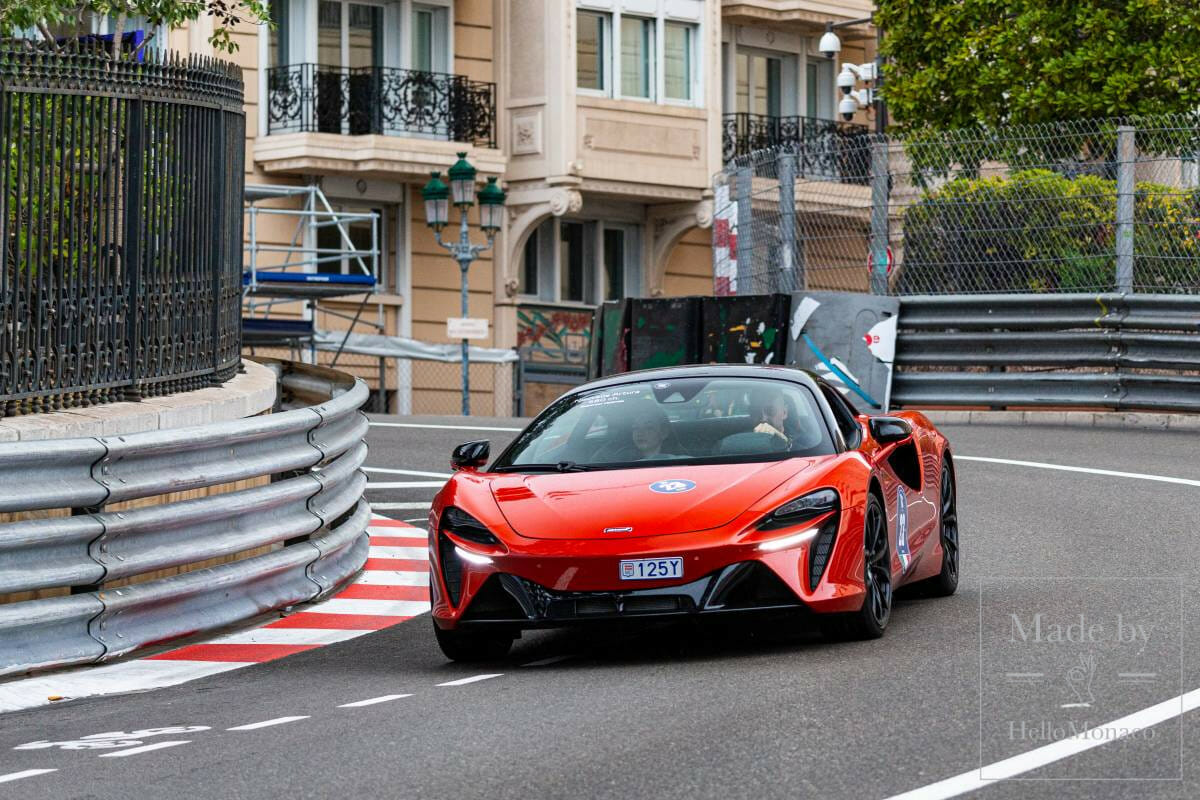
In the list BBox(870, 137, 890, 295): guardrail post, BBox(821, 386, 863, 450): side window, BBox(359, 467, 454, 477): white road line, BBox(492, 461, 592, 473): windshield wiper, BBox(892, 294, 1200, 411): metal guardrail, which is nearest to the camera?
BBox(492, 461, 592, 473): windshield wiper

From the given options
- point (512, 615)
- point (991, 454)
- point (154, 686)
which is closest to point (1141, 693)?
point (512, 615)

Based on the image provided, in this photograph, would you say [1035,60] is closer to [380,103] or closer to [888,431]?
[380,103]

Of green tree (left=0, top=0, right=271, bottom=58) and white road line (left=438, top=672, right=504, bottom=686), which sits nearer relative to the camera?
white road line (left=438, top=672, right=504, bottom=686)

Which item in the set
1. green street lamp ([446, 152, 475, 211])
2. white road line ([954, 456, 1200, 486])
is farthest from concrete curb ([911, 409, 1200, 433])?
green street lamp ([446, 152, 475, 211])

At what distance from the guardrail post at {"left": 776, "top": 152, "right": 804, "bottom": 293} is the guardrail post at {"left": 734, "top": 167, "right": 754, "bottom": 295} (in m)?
0.73

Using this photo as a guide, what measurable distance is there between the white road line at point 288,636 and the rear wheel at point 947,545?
110 inches

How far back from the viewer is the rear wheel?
10.9 m

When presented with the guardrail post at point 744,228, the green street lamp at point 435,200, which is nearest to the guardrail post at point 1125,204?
the guardrail post at point 744,228

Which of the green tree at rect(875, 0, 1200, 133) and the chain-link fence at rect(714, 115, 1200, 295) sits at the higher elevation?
the green tree at rect(875, 0, 1200, 133)

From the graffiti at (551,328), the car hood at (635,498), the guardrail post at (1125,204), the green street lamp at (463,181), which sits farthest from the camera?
the graffiti at (551,328)

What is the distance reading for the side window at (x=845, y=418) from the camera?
32.8 feet

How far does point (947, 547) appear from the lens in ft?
35.7

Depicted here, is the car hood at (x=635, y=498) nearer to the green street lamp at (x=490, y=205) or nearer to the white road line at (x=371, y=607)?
the white road line at (x=371, y=607)

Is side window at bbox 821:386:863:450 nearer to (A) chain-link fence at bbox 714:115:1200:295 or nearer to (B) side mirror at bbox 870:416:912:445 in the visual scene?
(B) side mirror at bbox 870:416:912:445
